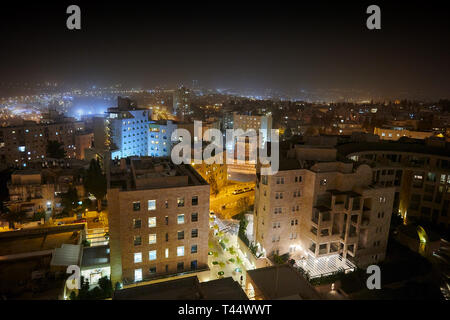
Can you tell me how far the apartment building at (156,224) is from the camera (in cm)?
2036

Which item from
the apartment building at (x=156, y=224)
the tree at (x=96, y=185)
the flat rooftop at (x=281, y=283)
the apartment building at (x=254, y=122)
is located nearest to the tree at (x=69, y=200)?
the tree at (x=96, y=185)

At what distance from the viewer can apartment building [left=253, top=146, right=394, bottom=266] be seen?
2430 cm

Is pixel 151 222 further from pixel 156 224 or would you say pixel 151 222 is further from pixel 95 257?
pixel 95 257

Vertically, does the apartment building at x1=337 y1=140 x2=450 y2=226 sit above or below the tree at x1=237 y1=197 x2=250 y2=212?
above

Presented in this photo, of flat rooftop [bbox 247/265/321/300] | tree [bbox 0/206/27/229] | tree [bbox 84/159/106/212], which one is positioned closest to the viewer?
flat rooftop [bbox 247/265/321/300]

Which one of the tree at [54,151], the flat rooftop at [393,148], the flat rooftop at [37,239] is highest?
the flat rooftop at [393,148]

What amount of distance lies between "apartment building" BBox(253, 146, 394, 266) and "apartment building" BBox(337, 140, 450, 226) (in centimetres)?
799

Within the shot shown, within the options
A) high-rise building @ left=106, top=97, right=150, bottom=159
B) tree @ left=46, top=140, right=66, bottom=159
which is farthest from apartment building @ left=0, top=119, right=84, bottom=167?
high-rise building @ left=106, top=97, right=150, bottom=159

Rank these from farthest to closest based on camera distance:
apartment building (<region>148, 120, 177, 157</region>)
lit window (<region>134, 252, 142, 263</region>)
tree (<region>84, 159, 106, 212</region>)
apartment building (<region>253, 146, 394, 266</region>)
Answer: apartment building (<region>148, 120, 177, 157</region>) → tree (<region>84, 159, 106, 212</region>) → apartment building (<region>253, 146, 394, 266</region>) → lit window (<region>134, 252, 142, 263</region>)

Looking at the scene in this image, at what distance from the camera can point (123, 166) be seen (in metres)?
27.2

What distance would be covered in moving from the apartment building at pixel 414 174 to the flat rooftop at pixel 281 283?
19.8m

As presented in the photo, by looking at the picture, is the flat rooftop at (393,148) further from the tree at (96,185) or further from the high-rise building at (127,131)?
the high-rise building at (127,131)

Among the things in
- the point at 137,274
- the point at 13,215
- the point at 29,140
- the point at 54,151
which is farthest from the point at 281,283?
the point at 29,140

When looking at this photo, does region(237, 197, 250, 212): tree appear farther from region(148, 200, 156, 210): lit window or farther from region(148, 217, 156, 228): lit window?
region(148, 200, 156, 210): lit window
